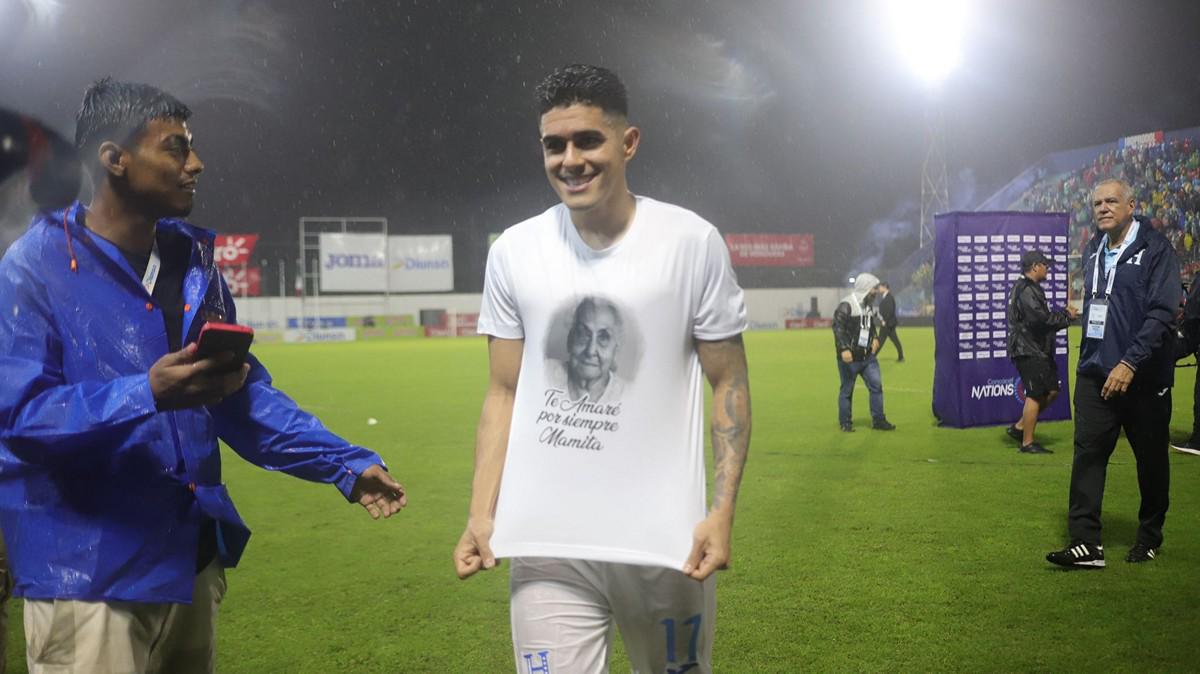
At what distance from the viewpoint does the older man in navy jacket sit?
5621 mm

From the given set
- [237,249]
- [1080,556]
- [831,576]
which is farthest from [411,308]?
[1080,556]

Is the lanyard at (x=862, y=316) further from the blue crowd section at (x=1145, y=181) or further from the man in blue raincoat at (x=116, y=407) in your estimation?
the man in blue raincoat at (x=116, y=407)

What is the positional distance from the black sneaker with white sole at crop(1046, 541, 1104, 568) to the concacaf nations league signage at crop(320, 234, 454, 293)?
4323 centimetres

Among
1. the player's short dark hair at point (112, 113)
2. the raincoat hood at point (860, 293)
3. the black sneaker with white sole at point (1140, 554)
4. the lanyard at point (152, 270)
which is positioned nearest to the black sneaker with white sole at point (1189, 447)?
the raincoat hood at point (860, 293)

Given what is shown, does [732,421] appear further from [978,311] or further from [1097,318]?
[978,311]

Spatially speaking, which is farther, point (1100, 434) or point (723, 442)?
point (1100, 434)

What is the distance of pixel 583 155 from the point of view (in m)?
2.52

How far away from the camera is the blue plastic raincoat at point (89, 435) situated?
217 centimetres

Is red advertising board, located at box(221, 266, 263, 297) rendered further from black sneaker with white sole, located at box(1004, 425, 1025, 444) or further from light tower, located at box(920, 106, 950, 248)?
black sneaker with white sole, located at box(1004, 425, 1025, 444)

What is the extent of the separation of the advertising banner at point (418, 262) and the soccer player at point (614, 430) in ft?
154

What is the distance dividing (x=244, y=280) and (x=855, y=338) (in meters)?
40.1

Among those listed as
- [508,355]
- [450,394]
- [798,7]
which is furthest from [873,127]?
[508,355]

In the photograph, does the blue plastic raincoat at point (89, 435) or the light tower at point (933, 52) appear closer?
the blue plastic raincoat at point (89, 435)

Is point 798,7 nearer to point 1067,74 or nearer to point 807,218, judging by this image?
point 1067,74
